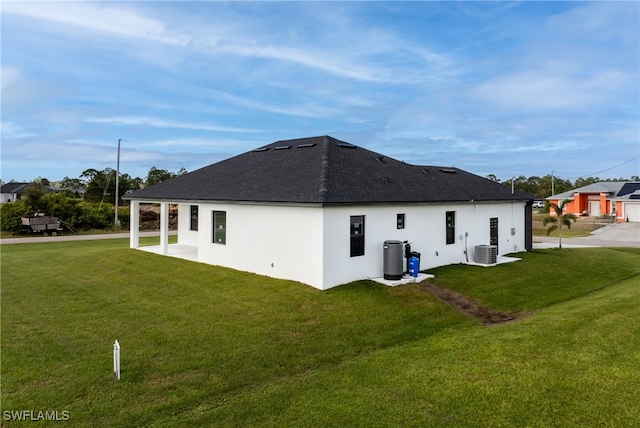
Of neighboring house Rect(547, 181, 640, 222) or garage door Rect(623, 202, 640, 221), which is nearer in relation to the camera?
garage door Rect(623, 202, 640, 221)

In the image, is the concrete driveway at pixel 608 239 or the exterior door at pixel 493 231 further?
the concrete driveway at pixel 608 239

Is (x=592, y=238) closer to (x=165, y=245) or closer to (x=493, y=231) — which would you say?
(x=493, y=231)

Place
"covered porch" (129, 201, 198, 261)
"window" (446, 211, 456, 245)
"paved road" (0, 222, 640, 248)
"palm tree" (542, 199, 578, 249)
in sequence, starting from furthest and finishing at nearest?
1. "paved road" (0, 222, 640, 248)
2. "palm tree" (542, 199, 578, 249)
3. "covered porch" (129, 201, 198, 261)
4. "window" (446, 211, 456, 245)

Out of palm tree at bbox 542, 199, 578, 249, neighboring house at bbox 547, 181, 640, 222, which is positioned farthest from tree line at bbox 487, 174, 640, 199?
palm tree at bbox 542, 199, 578, 249

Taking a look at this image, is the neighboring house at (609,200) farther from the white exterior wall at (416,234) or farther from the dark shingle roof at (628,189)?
the white exterior wall at (416,234)

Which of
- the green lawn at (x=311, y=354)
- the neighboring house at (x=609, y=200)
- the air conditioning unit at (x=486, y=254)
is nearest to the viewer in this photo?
the green lawn at (x=311, y=354)

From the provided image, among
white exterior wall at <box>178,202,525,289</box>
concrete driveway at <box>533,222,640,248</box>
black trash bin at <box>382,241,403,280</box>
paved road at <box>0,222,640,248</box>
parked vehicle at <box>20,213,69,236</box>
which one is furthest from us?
parked vehicle at <box>20,213,69,236</box>

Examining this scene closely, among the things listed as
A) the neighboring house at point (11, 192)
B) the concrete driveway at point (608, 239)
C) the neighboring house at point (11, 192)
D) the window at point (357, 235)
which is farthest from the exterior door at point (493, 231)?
the neighboring house at point (11, 192)

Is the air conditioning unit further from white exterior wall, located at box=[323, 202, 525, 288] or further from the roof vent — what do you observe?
the roof vent
